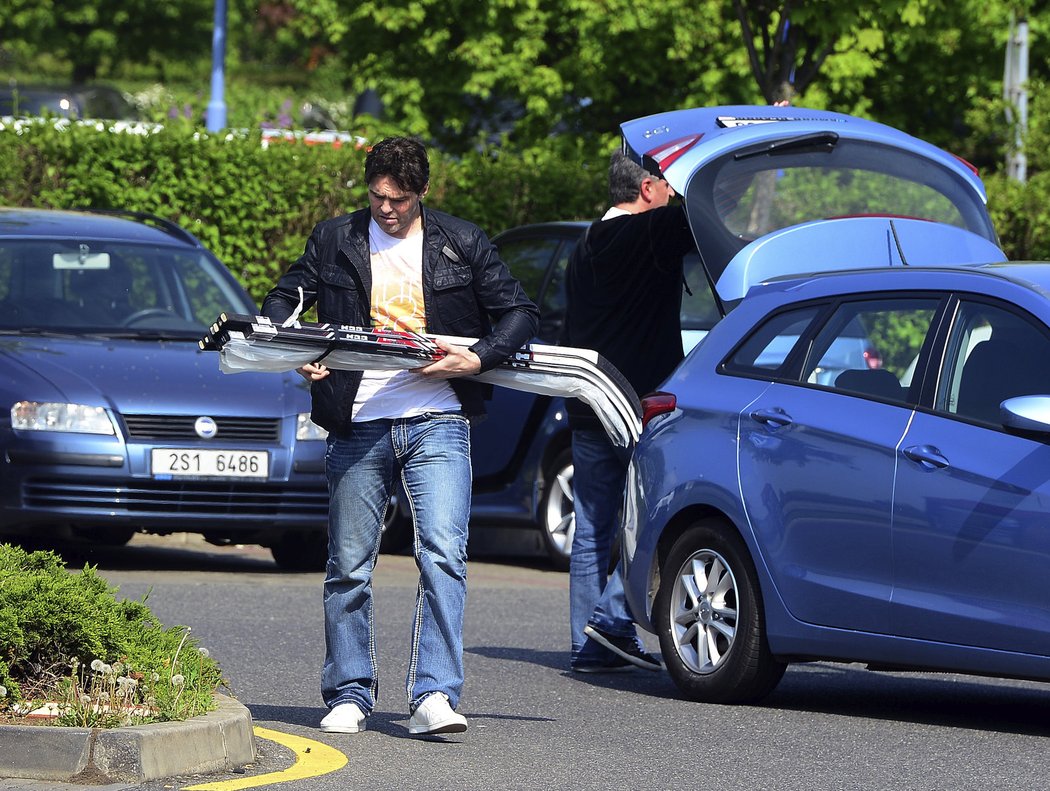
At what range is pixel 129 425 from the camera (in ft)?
34.7

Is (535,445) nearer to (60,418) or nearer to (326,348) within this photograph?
(60,418)

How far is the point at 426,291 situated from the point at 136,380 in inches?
176

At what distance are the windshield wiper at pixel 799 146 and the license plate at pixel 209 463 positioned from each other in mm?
3589

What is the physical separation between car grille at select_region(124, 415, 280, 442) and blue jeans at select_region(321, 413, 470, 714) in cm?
410

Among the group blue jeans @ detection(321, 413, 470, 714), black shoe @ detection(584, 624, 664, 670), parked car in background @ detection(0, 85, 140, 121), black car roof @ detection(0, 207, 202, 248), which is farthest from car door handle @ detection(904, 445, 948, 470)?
parked car in background @ detection(0, 85, 140, 121)

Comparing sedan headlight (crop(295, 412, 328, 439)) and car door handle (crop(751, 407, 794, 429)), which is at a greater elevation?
car door handle (crop(751, 407, 794, 429))

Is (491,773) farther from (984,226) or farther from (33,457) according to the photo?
(33,457)

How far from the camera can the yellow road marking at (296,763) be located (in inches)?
222

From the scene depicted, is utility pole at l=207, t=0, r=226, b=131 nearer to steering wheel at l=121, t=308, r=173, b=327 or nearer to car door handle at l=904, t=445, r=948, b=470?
steering wheel at l=121, t=308, r=173, b=327

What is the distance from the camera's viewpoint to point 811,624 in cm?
721

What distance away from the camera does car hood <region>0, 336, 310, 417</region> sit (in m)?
10.5

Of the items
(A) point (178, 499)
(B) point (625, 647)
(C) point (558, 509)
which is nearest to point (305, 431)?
(A) point (178, 499)

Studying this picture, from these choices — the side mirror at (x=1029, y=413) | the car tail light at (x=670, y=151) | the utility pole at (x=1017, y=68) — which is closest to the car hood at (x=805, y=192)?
the car tail light at (x=670, y=151)

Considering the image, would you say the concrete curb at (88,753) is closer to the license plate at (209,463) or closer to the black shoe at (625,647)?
the black shoe at (625,647)
